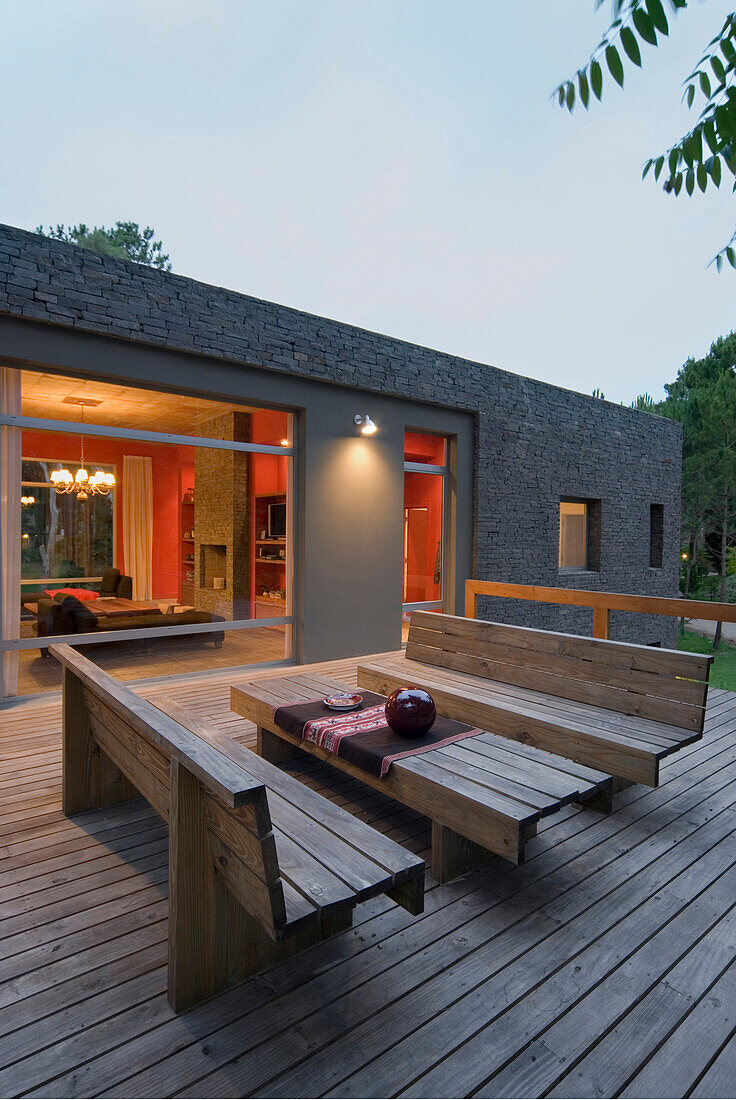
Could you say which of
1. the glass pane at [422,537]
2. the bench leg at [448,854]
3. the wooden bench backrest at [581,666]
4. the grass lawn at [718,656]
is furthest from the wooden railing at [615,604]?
the grass lawn at [718,656]

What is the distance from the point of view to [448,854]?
2453mm

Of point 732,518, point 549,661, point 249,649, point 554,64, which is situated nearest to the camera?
point 554,64

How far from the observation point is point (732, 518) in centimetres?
1945

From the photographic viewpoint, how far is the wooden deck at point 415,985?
157 cm

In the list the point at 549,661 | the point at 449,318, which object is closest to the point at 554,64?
the point at 549,661

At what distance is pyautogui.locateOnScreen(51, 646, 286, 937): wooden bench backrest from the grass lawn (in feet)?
49.5

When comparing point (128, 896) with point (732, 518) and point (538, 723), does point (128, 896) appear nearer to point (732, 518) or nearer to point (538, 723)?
point (538, 723)

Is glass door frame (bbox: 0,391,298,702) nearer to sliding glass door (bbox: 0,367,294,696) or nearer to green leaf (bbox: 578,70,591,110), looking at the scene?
sliding glass door (bbox: 0,367,294,696)

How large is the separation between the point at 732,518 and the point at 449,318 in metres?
40.3

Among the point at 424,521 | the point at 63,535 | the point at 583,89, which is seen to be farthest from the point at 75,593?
the point at 583,89

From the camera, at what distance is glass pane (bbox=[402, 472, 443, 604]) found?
7.75 meters

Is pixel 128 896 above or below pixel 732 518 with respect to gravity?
below

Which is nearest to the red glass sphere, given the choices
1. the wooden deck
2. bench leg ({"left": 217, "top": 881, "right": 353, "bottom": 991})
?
the wooden deck

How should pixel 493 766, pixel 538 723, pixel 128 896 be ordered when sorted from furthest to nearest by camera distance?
pixel 538 723 → pixel 493 766 → pixel 128 896
